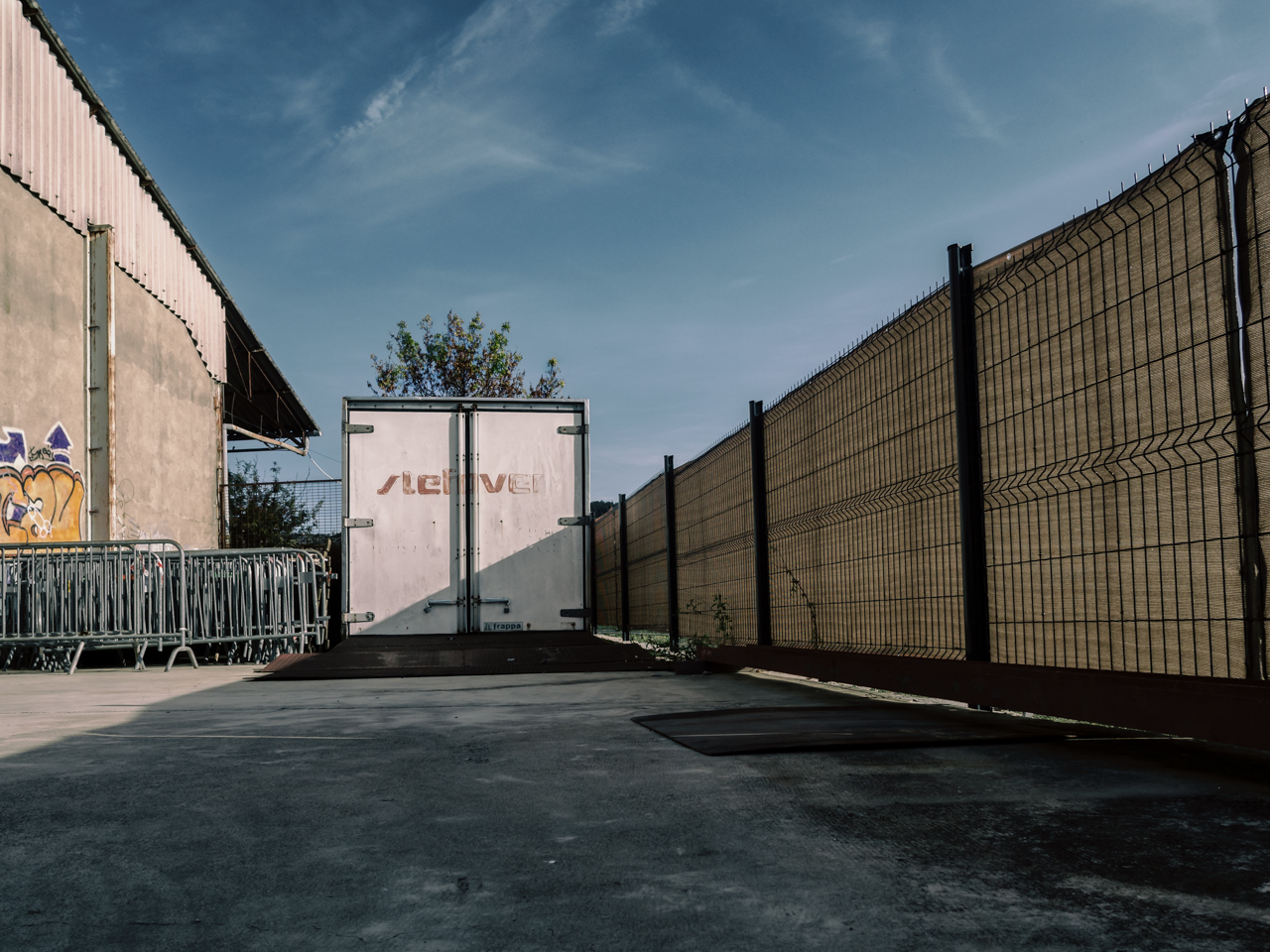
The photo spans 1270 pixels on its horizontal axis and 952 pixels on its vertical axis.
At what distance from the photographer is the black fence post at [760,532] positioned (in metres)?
9.27

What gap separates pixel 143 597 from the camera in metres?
11.9

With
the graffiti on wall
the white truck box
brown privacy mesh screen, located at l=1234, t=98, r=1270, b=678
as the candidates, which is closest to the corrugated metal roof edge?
the graffiti on wall

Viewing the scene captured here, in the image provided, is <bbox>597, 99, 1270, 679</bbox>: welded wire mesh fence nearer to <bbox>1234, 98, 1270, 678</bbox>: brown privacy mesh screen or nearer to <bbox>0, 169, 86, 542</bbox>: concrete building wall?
<bbox>1234, 98, 1270, 678</bbox>: brown privacy mesh screen

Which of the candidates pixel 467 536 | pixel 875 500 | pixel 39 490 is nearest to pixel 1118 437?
pixel 875 500

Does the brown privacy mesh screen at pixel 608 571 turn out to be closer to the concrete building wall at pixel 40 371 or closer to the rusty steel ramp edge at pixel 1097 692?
the concrete building wall at pixel 40 371

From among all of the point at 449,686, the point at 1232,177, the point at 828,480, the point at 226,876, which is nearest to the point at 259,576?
the point at 449,686

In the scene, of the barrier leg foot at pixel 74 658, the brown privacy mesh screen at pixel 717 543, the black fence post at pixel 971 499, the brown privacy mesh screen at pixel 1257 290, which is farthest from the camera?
the barrier leg foot at pixel 74 658

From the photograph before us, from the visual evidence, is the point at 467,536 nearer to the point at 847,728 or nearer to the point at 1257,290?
the point at 847,728

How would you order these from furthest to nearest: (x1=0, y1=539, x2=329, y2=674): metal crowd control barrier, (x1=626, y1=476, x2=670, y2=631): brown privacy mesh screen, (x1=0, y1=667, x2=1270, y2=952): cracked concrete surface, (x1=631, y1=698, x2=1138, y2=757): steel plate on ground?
(x1=626, y1=476, x2=670, y2=631): brown privacy mesh screen < (x1=0, y1=539, x2=329, y2=674): metal crowd control barrier < (x1=631, y1=698, x2=1138, y2=757): steel plate on ground < (x1=0, y1=667, x2=1270, y2=952): cracked concrete surface

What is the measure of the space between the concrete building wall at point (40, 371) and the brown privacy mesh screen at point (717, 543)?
8.95m

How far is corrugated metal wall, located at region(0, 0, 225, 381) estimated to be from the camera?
13.0 meters

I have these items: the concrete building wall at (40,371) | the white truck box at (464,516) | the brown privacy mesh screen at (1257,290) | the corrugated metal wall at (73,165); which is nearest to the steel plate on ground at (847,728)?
the brown privacy mesh screen at (1257,290)

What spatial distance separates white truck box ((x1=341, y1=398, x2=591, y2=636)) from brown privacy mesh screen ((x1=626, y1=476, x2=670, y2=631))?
11.4 feet

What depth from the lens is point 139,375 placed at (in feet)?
54.4
